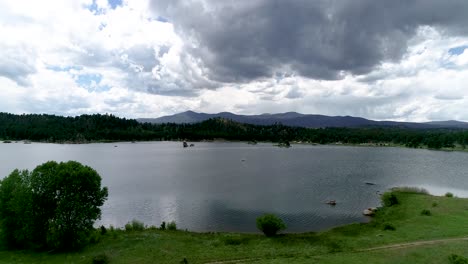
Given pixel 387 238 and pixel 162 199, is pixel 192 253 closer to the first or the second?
pixel 387 238

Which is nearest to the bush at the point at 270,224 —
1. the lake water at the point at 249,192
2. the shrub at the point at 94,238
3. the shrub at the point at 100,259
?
the lake water at the point at 249,192

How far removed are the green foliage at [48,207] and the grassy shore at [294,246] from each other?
2186 mm

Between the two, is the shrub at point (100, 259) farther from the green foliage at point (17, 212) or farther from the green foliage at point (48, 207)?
the green foliage at point (17, 212)

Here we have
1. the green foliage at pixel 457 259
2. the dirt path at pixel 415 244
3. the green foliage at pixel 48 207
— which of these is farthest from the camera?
the green foliage at pixel 48 207

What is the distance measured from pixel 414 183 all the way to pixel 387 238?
71.7 m

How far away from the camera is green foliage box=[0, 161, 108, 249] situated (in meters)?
40.8

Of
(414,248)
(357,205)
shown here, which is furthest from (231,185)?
(414,248)

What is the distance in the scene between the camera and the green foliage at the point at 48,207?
134 ft

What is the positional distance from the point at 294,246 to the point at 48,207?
32.0 meters

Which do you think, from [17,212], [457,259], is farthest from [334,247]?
[17,212]

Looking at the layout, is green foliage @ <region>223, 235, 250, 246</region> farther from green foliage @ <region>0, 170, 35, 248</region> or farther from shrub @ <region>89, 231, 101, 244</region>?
green foliage @ <region>0, 170, 35, 248</region>

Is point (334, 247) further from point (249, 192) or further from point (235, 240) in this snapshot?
point (249, 192)

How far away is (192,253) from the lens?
37312mm

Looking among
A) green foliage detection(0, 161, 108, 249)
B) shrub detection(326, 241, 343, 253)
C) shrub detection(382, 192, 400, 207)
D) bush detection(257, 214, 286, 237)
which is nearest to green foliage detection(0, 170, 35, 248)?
green foliage detection(0, 161, 108, 249)
